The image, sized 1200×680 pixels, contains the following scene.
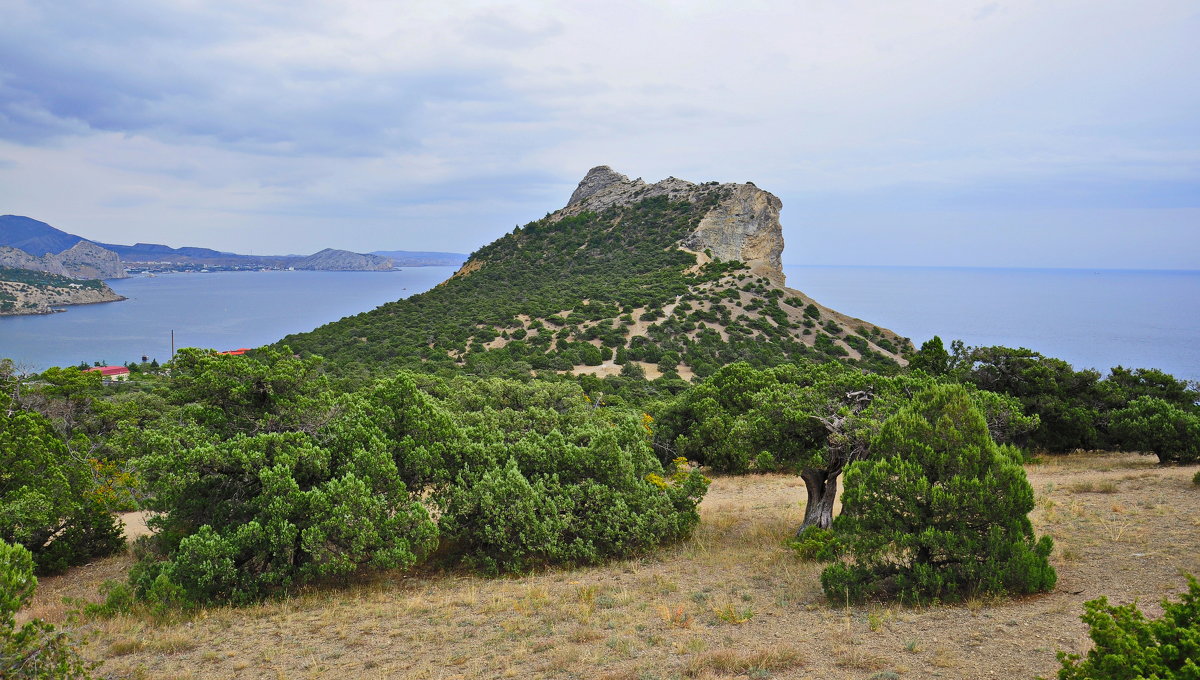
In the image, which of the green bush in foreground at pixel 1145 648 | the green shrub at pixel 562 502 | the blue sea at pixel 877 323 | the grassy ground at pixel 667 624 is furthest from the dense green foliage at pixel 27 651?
the blue sea at pixel 877 323

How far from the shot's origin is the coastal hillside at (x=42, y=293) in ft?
393

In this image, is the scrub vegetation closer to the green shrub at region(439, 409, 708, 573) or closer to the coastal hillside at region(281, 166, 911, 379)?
the green shrub at region(439, 409, 708, 573)

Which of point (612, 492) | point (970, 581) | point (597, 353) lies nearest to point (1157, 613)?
point (970, 581)

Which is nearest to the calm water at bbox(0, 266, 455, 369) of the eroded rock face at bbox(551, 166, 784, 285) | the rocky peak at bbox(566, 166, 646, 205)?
the rocky peak at bbox(566, 166, 646, 205)

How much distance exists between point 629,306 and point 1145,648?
43.0 metres

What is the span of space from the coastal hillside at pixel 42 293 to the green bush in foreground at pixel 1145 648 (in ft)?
511

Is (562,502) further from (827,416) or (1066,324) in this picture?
(1066,324)

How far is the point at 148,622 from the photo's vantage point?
829 cm

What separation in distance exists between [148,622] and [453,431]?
486 cm

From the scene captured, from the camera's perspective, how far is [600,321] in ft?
147

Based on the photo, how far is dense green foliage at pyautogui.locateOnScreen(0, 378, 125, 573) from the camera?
10508 millimetres

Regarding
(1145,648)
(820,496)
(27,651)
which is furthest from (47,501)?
(1145,648)

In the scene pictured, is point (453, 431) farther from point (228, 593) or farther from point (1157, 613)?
point (1157, 613)

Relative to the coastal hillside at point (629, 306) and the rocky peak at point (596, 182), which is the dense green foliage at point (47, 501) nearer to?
the coastal hillside at point (629, 306)
